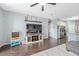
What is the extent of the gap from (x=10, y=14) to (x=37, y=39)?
7.58 ft

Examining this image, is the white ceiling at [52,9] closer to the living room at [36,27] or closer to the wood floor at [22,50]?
the living room at [36,27]

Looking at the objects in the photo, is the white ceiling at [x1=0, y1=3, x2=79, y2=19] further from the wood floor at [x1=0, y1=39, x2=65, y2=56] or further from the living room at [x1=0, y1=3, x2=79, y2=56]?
the wood floor at [x1=0, y1=39, x2=65, y2=56]

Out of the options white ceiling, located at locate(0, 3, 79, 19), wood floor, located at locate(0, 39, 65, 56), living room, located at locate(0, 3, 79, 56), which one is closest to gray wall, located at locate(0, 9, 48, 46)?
living room, located at locate(0, 3, 79, 56)

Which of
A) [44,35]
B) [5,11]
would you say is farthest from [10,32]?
[44,35]

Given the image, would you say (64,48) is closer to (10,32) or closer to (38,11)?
(38,11)

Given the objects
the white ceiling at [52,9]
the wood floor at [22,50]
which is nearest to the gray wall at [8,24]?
the white ceiling at [52,9]

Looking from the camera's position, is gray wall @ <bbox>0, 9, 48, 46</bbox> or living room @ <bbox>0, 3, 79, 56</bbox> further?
gray wall @ <bbox>0, 9, 48, 46</bbox>

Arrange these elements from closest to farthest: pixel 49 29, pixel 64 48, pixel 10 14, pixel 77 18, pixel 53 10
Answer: pixel 77 18, pixel 64 48, pixel 53 10, pixel 10 14, pixel 49 29

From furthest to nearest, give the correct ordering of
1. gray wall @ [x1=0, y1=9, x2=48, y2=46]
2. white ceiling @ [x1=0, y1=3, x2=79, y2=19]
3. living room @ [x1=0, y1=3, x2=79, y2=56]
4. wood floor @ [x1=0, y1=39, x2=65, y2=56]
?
1. gray wall @ [x1=0, y1=9, x2=48, y2=46]
2. white ceiling @ [x1=0, y1=3, x2=79, y2=19]
3. living room @ [x1=0, y1=3, x2=79, y2=56]
4. wood floor @ [x1=0, y1=39, x2=65, y2=56]

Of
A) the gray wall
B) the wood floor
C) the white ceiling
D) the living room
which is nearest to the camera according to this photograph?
the wood floor

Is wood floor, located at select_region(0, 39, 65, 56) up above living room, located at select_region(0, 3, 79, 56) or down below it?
below

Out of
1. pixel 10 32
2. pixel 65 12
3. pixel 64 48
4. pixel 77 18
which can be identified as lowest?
pixel 64 48

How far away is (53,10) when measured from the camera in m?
3.36

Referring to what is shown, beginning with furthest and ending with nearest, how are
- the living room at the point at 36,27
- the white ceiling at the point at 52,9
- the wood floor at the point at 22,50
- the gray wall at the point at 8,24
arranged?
1. the gray wall at the point at 8,24
2. the white ceiling at the point at 52,9
3. the living room at the point at 36,27
4. the wood floor at the point at 22,50
